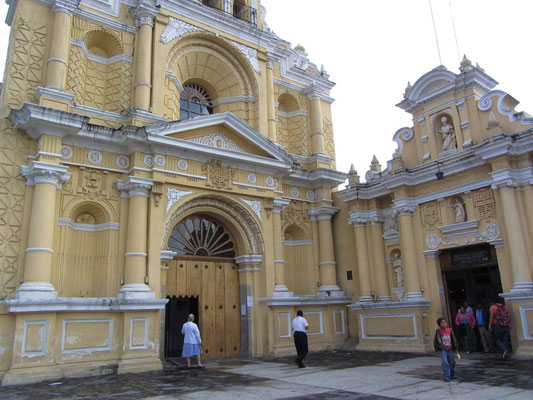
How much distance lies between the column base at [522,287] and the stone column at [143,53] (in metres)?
11.6

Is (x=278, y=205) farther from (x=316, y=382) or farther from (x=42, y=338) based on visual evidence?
(x=42, y=338)

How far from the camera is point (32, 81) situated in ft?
43.4

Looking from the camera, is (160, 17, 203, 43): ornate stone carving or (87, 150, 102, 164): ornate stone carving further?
(160, 17, 203, 43): ornate stone carving

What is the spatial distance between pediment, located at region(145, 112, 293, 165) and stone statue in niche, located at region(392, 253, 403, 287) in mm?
5055

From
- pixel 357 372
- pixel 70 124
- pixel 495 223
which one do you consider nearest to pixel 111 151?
pixel 70 124

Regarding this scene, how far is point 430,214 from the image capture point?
15.3 meters

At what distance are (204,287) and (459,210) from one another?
8405 mm

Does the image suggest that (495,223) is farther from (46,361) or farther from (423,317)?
(46,361)

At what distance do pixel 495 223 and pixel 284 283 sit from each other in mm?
6939

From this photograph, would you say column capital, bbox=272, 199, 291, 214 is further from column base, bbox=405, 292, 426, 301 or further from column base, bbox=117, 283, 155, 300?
column base, bbox=117, 283, 155, 300

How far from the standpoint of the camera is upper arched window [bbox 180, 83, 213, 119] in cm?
1706

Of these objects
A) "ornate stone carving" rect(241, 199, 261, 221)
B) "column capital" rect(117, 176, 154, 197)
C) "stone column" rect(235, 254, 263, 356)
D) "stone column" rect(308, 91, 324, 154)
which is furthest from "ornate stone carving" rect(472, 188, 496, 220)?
"column capital" rect(117, 176, 154, 197)

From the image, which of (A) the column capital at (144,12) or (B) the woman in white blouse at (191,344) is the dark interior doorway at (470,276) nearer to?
(B) the woman in white blouse at (191,344)

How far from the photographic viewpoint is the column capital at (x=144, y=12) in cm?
1511
